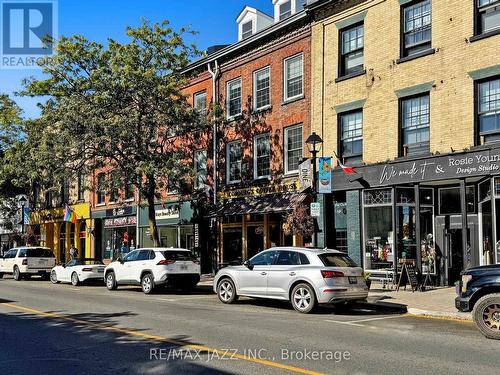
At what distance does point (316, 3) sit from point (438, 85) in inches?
254

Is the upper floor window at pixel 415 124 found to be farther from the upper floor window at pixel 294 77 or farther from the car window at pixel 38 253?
the car window at pixel 38 253

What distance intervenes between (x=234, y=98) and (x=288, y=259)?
1333 cm

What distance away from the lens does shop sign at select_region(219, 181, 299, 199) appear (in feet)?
72.8

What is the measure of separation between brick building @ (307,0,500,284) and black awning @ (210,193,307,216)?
1524mm

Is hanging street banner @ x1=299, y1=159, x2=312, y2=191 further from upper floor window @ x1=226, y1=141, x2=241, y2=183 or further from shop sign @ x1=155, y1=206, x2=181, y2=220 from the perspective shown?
shop sign @ x1=155, y1=206, x2=181, y2=220

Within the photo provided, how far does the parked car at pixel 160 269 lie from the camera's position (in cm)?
1877

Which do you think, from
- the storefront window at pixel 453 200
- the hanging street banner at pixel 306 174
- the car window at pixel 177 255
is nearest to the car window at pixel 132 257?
the car window at pixel 177 255

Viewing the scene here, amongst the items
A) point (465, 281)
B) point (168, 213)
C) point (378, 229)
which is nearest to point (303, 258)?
point (465, 281)

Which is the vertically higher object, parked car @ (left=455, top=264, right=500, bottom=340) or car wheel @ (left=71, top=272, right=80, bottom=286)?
parked car @ (left=455, top=264, right=500, bottom=340)

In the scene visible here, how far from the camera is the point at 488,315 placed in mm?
9898

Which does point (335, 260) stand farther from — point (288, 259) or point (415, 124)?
point (415, 124)

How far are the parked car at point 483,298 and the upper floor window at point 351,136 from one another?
1027 centimetres

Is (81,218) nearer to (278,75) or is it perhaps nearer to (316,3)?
(278,75)

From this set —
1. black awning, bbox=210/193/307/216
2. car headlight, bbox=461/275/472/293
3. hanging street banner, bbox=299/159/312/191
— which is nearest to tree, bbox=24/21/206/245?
black awning, bbox=210/193/307/216
